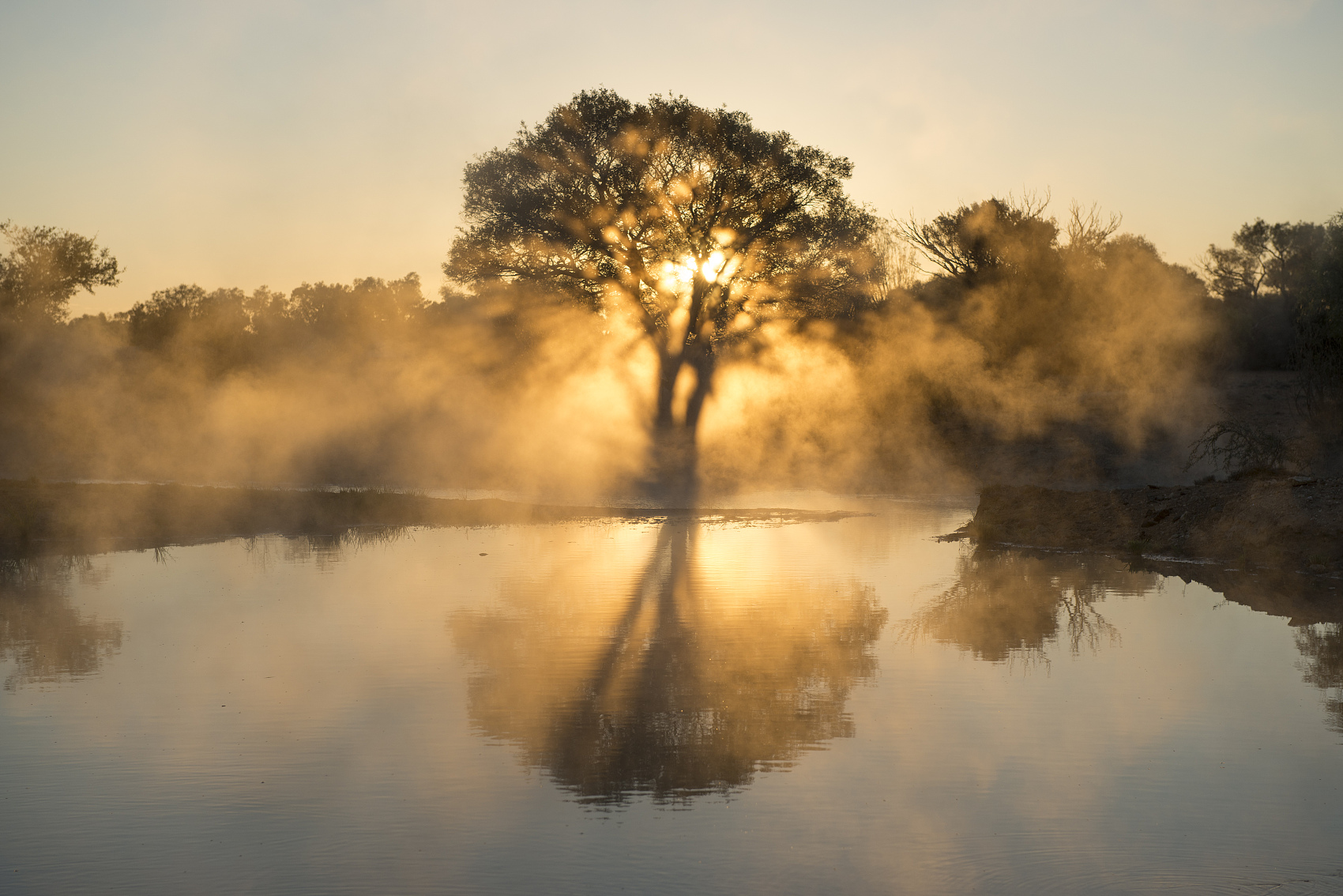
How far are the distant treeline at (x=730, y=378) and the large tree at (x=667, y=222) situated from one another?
4.62ft

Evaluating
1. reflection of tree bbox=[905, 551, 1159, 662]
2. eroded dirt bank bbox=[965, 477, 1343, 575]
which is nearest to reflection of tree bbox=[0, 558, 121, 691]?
reflection of tree bbox=[905, 551, 1159, 662]

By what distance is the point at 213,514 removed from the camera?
20125 millimetres

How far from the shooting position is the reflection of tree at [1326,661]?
7699 mm

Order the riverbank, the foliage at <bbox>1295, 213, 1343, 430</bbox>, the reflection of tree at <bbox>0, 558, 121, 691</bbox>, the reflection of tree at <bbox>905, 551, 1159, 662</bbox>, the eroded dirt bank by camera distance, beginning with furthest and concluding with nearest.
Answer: the foliage at <bbox>1295, 213, 1343, 430</bbox> → the riverbank → the eroded dirt bank → the reflection of tree at <bbox>905, 551, 1159, 662</bbox> → the reflection of tree at <bbox>0, 558, 121, 691</bbox>

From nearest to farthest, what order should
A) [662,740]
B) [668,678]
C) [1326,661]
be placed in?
[662,740] < [668,678] < [1326,661]

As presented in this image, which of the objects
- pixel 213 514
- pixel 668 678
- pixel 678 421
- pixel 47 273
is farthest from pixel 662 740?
pixel 47 273

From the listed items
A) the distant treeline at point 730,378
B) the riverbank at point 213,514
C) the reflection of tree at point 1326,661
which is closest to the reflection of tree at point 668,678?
the reflection of tree at point 1326,661

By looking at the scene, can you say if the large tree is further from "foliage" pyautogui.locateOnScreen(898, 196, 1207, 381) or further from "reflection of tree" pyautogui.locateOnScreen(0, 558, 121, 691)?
"reflection of tree" pyautogui.locateOnScreen(0, 558, 121, 691)

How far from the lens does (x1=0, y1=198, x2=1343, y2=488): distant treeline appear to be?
35469 mm

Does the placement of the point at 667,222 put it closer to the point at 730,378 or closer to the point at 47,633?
the point at 730,378

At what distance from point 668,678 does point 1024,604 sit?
508 centimetres

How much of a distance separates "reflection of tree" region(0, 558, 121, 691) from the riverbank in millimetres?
3625

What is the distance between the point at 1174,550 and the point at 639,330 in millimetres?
26162

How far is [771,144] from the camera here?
38031mm
